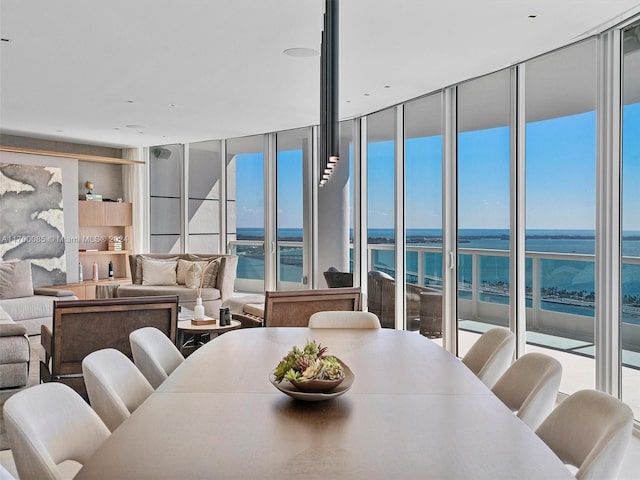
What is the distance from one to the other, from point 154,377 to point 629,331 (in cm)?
306

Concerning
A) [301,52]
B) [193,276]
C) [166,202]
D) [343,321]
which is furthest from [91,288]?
[343,321]

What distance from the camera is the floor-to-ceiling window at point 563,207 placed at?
13.8 feet

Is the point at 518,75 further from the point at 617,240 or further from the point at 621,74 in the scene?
the point at 617,240

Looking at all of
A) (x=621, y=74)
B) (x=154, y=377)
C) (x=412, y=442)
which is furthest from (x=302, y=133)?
(x=412, y=442)

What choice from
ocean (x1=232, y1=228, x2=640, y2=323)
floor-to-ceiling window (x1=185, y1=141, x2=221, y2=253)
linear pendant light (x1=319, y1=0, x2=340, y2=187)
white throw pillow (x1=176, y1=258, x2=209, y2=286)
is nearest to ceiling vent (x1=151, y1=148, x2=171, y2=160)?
floor-to-ceiling window (x1=185, y1=141, x2=221, y2=253)

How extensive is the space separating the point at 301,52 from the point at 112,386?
117 inches

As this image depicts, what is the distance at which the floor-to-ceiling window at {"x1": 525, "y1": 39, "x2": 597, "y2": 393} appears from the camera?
421cm

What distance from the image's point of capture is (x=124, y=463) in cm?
154

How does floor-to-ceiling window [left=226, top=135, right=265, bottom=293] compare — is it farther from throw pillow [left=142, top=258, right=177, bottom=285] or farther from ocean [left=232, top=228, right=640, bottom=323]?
ocean [left=232, top=228, right=640, bottom=323]

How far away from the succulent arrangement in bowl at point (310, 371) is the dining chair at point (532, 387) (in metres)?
0.78

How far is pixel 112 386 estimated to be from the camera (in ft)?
8.01

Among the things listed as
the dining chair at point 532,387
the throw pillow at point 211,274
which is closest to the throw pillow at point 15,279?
the throw pillow at point 211,274

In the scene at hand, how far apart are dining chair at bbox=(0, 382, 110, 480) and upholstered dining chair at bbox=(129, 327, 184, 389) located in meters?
0.85

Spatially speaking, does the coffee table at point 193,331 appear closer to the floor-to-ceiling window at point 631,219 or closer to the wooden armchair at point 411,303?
the wooden armchair at point 411,303
